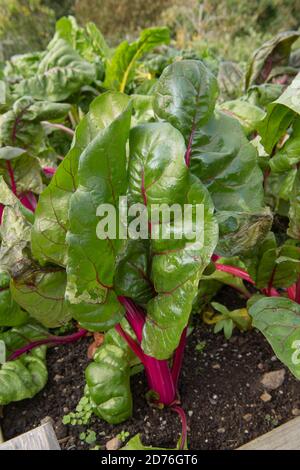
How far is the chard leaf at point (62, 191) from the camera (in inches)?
22.8

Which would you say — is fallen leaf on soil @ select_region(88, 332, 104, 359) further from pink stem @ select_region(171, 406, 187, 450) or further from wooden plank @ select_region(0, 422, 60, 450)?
wooden plank @ select_region(0, 422, 60, 450)

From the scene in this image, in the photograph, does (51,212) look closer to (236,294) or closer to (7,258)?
(7,258)

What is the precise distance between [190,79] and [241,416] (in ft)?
1.97

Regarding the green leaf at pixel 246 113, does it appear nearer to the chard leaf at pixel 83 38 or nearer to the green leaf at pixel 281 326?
the green leaf at pixel 281 326

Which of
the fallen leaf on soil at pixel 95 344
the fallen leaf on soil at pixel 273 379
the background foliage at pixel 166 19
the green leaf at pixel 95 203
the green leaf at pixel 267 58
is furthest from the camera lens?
the background foliage at pixel 166 19

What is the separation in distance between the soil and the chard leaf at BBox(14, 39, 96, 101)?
0.72 meters

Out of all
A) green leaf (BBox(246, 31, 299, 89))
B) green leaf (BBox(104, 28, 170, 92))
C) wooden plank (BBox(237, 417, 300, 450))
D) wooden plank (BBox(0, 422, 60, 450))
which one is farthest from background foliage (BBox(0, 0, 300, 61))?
wooden plank (BBox(0, 422, 60, 450))

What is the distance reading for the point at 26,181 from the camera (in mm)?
944

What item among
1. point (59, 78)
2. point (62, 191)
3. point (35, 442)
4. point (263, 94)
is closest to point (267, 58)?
point (263, 94)

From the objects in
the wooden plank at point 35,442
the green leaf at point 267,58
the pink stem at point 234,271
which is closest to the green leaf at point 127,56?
the green leaf at point 267,58

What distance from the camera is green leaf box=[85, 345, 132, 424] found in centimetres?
78

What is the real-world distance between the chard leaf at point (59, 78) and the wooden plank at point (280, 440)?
1.00 m

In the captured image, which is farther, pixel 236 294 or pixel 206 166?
pixel 236 294
